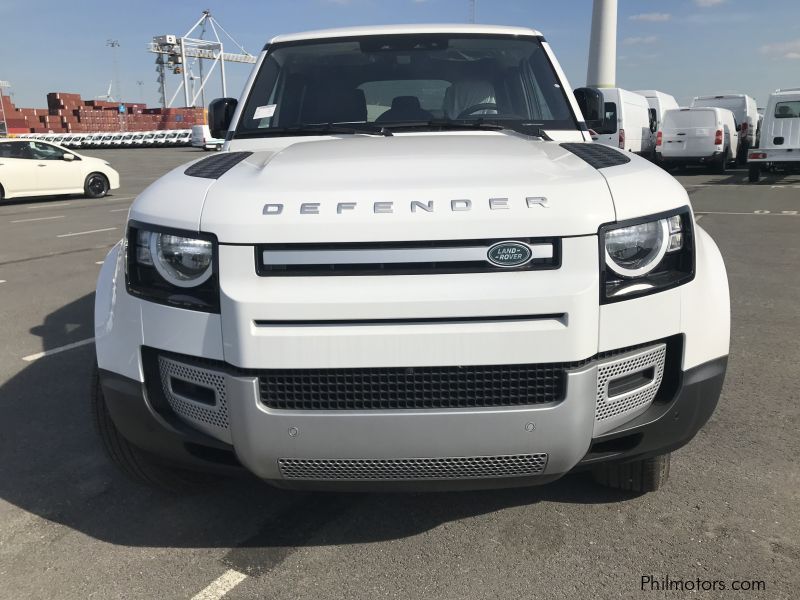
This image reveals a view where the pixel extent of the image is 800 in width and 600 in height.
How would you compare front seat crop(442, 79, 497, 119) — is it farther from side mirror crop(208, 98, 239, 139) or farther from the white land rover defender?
the white land rover defender

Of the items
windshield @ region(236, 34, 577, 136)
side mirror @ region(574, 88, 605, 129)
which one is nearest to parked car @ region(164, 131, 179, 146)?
windshield @ region(236, 34, 577, 136)

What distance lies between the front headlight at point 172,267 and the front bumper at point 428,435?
0.22 metres

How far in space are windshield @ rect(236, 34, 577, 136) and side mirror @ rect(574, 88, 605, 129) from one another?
168 millimetres

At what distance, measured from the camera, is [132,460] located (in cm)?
256

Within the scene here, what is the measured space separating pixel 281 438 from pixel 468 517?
3.16ft

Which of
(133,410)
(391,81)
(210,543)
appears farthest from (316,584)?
(391,81)

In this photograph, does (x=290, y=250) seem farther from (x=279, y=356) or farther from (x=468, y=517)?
(x=468, y=517)

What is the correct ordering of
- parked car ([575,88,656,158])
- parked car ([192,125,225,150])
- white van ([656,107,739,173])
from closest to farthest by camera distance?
parked car ([192,125,225,150]) → parked car ([575,88,656,158]) → white van ([656,107,739,173])

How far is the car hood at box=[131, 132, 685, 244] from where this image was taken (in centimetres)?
189

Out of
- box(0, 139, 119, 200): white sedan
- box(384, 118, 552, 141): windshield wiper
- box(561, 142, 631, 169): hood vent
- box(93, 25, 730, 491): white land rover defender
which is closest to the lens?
box(93, 25, 730, 491): white land rover defender

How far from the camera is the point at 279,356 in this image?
188 cm

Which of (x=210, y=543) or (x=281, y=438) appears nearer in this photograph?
(x=281, y=438)

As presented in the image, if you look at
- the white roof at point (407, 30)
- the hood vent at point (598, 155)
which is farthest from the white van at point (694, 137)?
the hood vent at point (598, 155)

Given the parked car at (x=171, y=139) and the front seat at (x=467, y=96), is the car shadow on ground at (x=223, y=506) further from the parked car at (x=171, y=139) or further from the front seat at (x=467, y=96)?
the parked car at (x=171, y=139)
